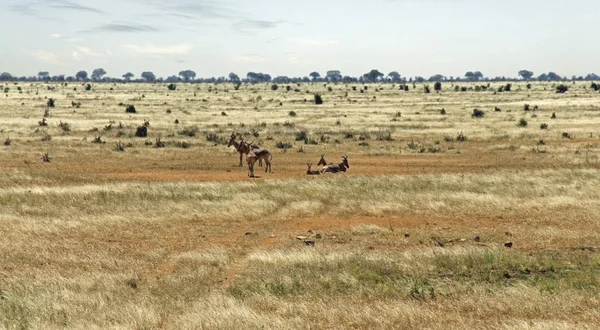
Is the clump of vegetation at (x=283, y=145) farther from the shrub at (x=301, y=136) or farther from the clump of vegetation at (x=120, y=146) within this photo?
the clump of vegetation at (x=120, y=146)

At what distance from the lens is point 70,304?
1065 centimetres

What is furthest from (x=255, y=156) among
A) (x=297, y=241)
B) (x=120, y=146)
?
(x=120, y=146)

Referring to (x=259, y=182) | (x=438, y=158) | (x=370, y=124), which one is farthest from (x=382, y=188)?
(x=370, y=124)

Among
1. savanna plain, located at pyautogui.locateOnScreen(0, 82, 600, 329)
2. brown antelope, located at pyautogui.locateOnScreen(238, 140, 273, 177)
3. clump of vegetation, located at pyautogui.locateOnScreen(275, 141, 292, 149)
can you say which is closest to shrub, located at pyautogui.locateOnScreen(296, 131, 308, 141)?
clump of vegetation, located at pyautogui.locateOnScreen(275, 141, 292, 149)

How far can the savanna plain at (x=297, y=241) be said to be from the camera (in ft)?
33.7

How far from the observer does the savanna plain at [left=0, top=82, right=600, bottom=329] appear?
33.7ft

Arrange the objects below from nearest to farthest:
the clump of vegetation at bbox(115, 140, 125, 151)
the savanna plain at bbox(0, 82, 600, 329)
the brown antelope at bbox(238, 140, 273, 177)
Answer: the savanna plain at bbox(0, 82, 600, 329) < the brown antelope at bbox(238, 140, 273, 177) < the clump of vegetation at bbox(115, 140, 125, 151)

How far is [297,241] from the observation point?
1655 centimetres

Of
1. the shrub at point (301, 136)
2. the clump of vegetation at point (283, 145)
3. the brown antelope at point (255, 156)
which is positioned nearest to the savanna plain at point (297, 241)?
the brown antelope at point (255, 156)

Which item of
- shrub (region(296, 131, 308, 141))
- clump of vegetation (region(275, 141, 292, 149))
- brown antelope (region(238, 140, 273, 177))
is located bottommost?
clump of vegetation (region(275, 141, 292, 149))

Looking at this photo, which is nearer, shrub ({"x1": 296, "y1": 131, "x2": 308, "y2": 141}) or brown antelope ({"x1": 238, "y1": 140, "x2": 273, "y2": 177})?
brown antelope ({"x1": 238, "y1": 140, "x2": 273, "y2": 177})

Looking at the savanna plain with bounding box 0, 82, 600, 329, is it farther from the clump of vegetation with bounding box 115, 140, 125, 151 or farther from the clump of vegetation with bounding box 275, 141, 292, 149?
the clump of vegetation with bounding box 275, 141, 292, 149

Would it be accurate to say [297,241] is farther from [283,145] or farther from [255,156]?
[283,145]

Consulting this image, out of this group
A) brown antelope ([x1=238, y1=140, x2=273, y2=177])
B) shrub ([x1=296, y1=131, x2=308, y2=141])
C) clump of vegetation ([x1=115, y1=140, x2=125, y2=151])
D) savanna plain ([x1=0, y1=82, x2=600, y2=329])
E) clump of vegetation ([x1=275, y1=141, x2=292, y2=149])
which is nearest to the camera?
savanna plain ([x1=0, y1=82, x2=600, y2=329])
